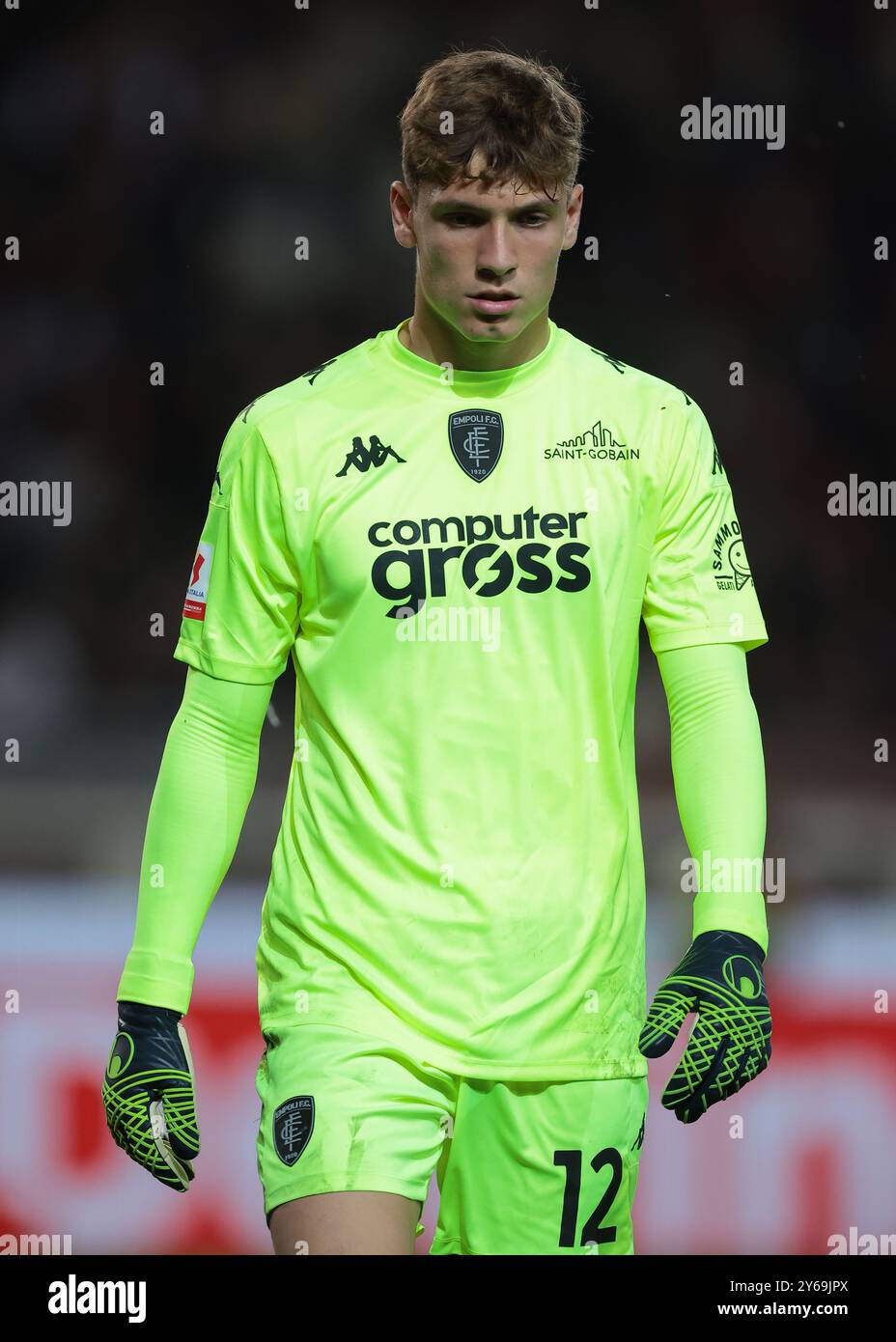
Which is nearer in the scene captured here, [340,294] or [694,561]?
[694,561]

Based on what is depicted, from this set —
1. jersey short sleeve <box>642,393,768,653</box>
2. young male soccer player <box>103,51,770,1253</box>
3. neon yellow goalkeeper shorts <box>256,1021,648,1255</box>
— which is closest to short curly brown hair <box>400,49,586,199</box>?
young male soccer player <box>103,51,770,1253</box>

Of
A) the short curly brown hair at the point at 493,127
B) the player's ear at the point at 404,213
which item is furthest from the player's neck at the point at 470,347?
the short curly brown hair at the point at 493,127

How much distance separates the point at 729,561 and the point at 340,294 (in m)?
3.19

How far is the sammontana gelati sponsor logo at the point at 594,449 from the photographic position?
Result: 11.0ft

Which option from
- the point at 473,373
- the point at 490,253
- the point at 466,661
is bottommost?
the point at 466,661

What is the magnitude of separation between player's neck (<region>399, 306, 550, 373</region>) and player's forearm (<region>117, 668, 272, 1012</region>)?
62cm

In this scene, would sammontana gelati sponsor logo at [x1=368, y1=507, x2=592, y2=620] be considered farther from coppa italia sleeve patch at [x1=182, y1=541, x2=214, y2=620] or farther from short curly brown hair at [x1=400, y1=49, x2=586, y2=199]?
short curly brown hair at [x1=400, y1=49, x2=586, y2=199]

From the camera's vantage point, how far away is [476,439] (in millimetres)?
3359

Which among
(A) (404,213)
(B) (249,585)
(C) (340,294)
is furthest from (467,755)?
(C) (340,294)

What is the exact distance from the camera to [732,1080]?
314 cm

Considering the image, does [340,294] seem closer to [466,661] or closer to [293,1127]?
[466,661]

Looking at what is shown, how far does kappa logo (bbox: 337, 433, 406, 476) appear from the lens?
336 centimetres

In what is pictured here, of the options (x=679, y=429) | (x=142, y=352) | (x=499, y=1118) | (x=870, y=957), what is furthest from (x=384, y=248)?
(x=499, y=1118)

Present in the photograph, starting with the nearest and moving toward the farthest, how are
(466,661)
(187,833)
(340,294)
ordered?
(466,661) → (187,833) → (340,294)
